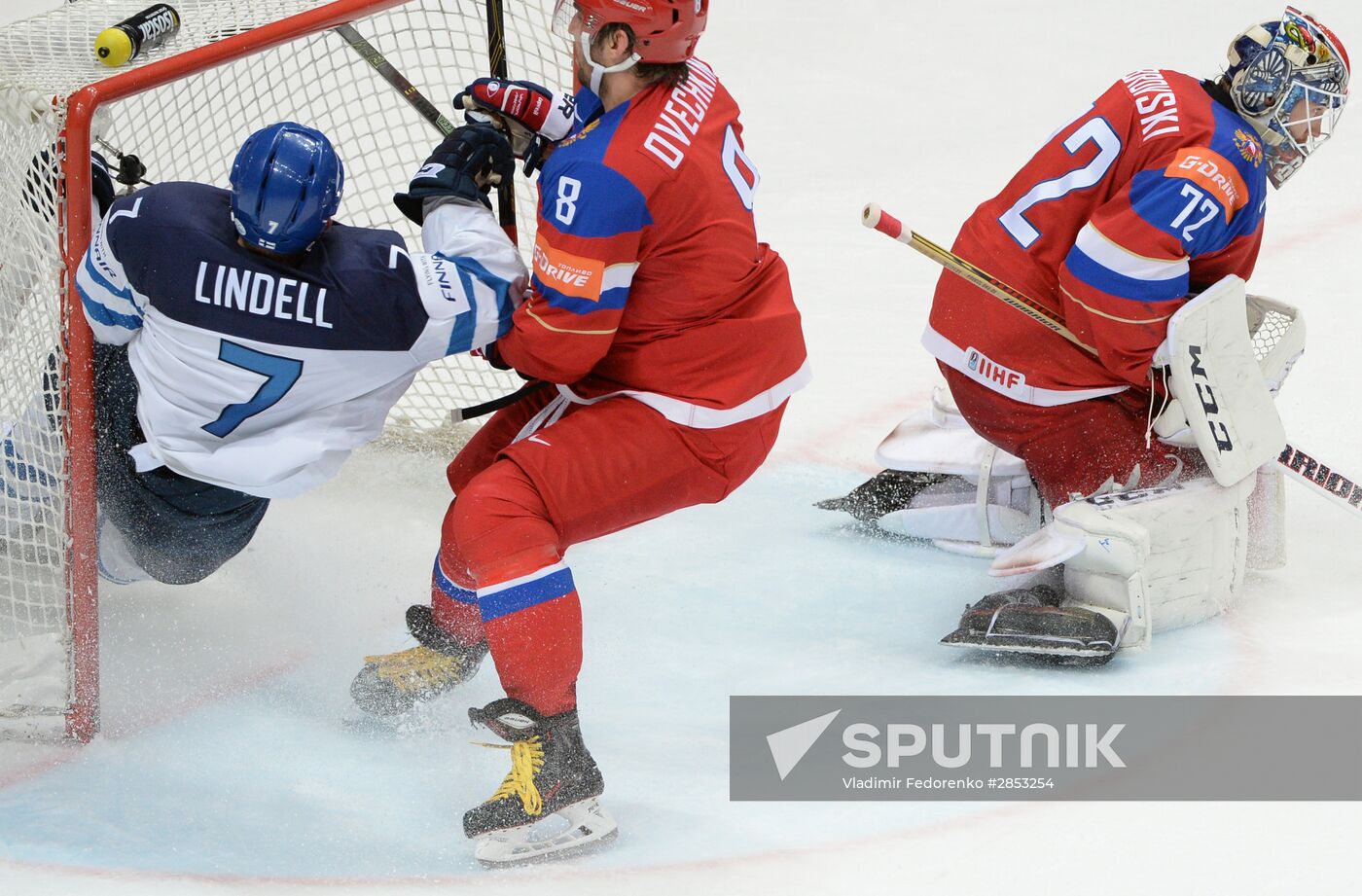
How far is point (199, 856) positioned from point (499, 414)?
96cm

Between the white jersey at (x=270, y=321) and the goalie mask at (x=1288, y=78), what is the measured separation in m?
1.50

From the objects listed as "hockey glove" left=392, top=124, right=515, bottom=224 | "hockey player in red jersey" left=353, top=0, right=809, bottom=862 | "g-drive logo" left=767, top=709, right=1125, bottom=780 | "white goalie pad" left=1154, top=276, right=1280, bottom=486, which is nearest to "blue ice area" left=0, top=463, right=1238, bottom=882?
"g-drive logo" left=767, top=709, right=1125, bottom=780

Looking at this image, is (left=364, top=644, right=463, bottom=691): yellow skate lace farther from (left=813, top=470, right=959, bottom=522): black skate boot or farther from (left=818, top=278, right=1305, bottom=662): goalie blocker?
(left=813, top=470, right=959, bottom=522): black skate boot

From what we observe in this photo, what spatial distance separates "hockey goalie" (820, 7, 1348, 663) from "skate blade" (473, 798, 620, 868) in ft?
3.07

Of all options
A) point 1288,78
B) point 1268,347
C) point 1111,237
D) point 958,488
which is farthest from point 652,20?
point 1268,347

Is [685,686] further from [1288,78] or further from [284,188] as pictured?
[1288,78]

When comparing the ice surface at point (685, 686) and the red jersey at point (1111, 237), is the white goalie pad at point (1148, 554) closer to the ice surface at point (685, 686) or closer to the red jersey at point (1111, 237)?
the ice surface at point (685, 686)

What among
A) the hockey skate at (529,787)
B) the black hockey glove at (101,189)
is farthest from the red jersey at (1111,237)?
the black hockey glove at (101,189)

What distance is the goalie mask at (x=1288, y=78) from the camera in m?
3.16

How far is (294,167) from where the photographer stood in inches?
95.7

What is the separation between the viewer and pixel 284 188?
2.41 m

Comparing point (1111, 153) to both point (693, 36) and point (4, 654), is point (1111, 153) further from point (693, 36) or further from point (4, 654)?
point (4, 654)

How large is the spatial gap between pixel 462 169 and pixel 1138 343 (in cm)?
133

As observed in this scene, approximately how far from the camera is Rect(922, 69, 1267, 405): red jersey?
10.0 feet
